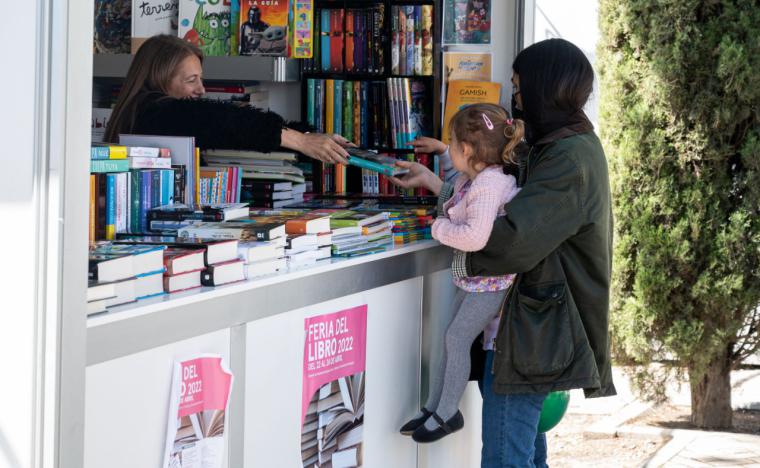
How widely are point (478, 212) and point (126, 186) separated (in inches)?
39.3

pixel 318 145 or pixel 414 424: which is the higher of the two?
pixel 318 145

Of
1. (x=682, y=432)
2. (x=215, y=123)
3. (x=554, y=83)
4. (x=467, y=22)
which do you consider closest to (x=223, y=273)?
(x=554, y=83)

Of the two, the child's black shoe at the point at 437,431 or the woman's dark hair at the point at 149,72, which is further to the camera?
the woman's dark hair at the point at 149,72

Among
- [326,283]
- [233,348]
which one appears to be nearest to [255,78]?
[326,283]

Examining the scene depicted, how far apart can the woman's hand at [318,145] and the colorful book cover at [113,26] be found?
167 centimetres

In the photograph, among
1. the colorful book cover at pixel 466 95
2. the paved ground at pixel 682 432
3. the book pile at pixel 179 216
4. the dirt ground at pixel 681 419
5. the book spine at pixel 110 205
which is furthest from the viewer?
the dirt ground at pixel 681 419

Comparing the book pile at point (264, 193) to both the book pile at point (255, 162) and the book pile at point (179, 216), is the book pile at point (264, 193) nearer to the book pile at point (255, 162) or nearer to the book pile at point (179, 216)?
the book pile at point (255, 162)

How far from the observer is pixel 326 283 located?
2.89 metres

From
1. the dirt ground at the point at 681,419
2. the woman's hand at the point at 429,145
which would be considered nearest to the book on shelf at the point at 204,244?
the woman's hand at the point at 429,145

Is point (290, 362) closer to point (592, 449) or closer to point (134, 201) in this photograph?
point (134, 201)

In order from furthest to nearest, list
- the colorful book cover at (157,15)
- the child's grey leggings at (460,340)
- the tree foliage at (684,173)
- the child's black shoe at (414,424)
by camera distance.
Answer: the tree foliage at (684,173), the colorful book cover at (157,15), the child's black shoe at (414,424), the child's grey leggings at (460,340)

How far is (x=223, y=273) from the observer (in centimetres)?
245

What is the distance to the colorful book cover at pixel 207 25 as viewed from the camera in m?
4.66

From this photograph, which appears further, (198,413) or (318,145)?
(318,145)
